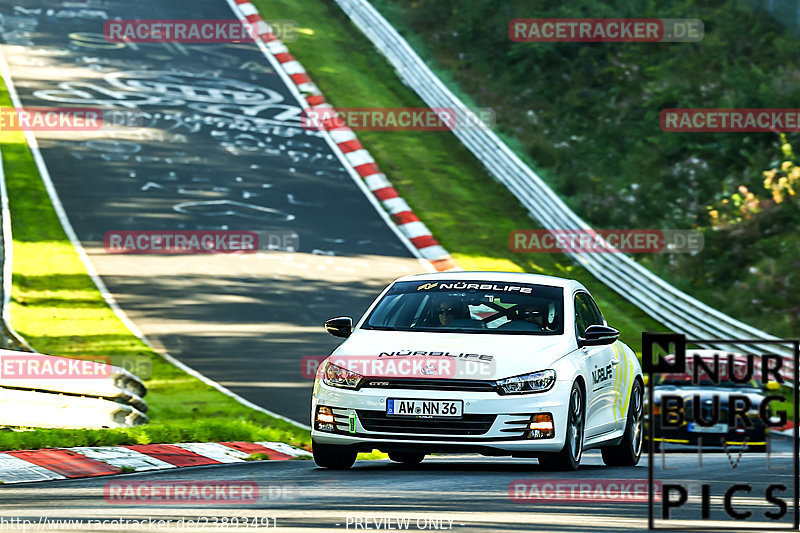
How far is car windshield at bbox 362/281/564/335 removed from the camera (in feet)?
37.5

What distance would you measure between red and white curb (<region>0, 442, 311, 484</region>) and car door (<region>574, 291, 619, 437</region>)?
8.73ft

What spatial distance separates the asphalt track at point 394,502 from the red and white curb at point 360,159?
13.0m

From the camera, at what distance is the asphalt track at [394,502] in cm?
770

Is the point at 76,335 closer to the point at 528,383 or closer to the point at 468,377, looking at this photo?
the point at 468,377

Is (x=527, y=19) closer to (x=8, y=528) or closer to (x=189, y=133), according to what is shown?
(x=189, y=133)

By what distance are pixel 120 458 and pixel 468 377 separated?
2.82 meters

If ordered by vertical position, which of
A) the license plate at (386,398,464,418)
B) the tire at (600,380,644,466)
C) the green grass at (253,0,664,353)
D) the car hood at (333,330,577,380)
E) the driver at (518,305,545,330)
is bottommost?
the tire at (600,380,644,466)

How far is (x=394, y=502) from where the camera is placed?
8617 millimetres

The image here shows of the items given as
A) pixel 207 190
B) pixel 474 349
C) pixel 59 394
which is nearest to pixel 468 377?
pixel 474 349

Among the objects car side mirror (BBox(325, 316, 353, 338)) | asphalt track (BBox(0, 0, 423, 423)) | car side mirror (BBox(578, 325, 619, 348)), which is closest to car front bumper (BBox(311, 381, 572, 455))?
car side mirror (BBox(578, 325, 619, 348))

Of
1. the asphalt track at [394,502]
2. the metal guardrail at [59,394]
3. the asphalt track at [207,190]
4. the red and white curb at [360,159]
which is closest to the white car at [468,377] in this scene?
the asphalt track at [394,502]

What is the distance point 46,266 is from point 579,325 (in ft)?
42.2

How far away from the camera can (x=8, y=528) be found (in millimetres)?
7246

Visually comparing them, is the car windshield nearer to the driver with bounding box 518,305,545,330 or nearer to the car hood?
the driver with bounding box 518,305,545,330
